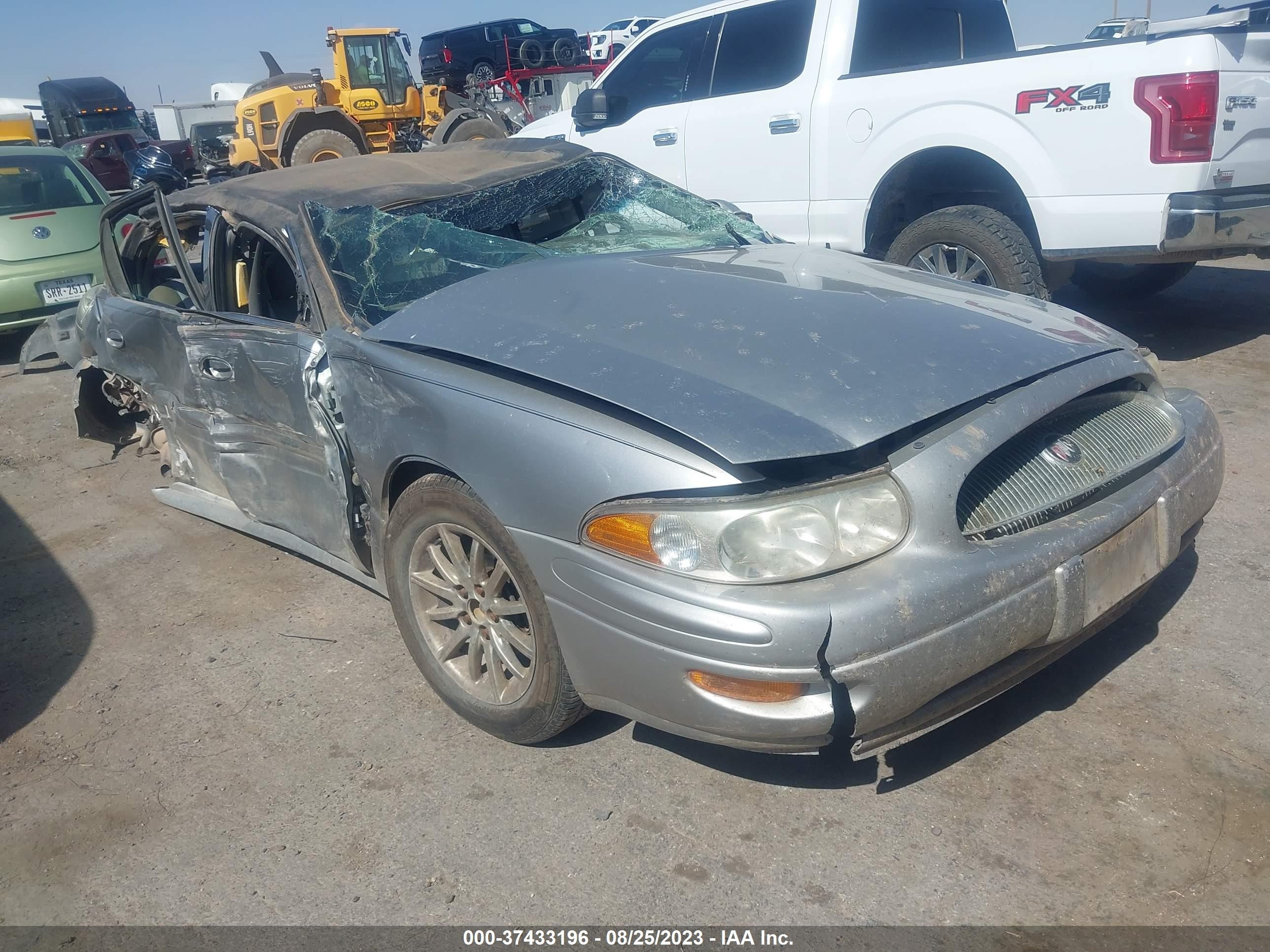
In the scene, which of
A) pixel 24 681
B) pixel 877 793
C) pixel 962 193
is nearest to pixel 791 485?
pixel 877 793

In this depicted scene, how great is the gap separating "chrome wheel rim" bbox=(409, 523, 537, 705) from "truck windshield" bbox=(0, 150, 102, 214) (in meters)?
7.09

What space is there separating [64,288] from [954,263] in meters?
6.63

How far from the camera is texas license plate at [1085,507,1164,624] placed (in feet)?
7.64

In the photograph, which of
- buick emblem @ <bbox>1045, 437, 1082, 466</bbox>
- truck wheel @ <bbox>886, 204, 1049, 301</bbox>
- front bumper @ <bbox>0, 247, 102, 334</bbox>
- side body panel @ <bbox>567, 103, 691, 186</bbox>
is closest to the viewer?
buick emblem @ <bbox>1045, 437, 1082, 466</bbox>

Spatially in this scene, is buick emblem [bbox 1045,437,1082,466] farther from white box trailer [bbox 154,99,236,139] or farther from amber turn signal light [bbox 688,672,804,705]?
white box trailer [bbox 154,99,236,139]

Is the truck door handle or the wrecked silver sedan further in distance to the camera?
the truck door handle

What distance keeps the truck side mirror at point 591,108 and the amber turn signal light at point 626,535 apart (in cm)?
485

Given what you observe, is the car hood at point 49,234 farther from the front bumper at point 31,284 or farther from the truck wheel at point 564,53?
the truck wheel at point 564,53

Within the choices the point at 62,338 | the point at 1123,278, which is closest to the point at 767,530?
the point at 62,338

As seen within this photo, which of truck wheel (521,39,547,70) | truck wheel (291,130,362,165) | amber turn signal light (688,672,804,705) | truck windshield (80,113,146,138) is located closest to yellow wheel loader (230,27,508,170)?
truck wheel (291,130,362,165)

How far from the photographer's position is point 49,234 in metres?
7.96

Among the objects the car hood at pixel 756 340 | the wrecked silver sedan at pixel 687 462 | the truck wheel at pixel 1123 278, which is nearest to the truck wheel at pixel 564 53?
the truck wheel at pixel 1123 278

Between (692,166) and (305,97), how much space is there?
39.1 feet

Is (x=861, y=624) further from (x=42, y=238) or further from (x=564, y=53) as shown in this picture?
(x=564, y=53)
